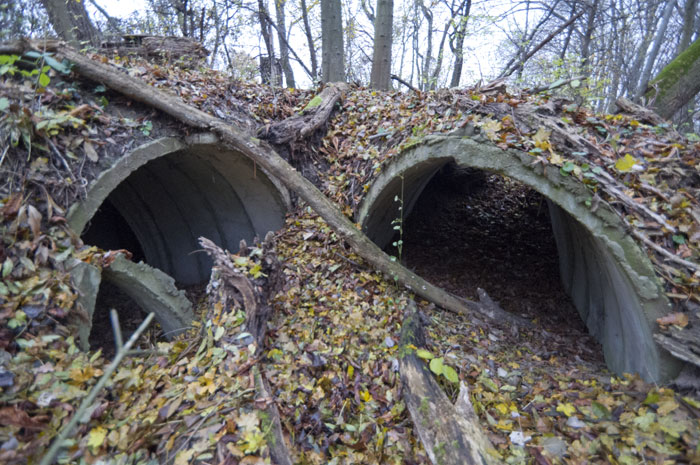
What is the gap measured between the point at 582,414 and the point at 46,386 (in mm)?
4252

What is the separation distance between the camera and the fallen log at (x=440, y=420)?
280 centimetres

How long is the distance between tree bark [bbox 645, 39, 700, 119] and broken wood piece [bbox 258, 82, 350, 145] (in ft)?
16.8

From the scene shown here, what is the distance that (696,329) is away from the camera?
116 inches

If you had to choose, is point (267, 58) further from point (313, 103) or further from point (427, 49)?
point (427, 49)

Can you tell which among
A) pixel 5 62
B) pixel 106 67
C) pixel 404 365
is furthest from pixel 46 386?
pixel 106 67

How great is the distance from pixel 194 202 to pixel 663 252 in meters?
6.80

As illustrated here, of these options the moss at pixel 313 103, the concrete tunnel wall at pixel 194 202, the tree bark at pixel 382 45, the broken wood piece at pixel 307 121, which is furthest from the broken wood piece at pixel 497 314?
the tree bark at pixel 382 45

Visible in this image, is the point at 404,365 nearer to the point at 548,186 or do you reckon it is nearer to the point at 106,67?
the point at 548,186

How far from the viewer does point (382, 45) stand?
809 centimetres

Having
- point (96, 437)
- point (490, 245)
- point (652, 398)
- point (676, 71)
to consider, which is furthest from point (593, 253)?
point (96, 437)

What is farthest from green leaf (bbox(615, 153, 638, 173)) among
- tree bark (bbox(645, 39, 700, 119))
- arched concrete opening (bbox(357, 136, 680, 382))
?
tree bark (bbox(645, 39, 700, 119))

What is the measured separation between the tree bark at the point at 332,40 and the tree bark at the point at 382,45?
0.82 m

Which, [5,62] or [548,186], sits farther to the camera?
[5,62]

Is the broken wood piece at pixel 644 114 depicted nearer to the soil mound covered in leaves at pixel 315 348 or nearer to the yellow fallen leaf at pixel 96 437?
the soil mound covered in leaves at pixel 315 348
